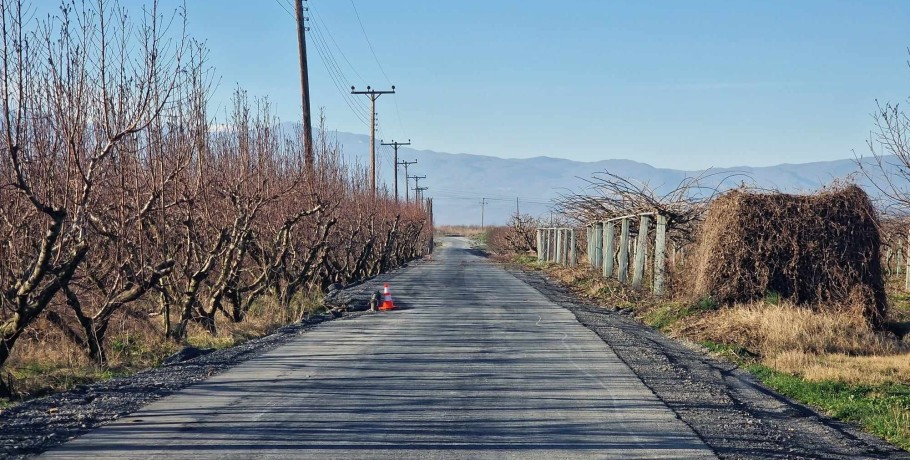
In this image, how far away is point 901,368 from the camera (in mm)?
12461

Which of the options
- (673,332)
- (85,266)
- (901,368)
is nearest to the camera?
(901,368)

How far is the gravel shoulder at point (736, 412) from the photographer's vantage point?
297 inches

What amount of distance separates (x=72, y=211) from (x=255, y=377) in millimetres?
3553

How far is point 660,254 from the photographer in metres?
22.5

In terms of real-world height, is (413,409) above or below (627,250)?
below

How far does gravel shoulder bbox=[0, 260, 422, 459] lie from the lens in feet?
23.6

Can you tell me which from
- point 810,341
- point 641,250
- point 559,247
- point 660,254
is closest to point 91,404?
point 810,341

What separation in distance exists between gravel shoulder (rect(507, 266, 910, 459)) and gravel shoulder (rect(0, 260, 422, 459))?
5.20 meters

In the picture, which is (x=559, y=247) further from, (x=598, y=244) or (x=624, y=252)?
(x=624, y=252)

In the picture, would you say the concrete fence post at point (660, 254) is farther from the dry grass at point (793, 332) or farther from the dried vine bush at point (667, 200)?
the dry grass at point (793, 332)

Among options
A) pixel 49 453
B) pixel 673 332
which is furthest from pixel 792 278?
pixel 49 453

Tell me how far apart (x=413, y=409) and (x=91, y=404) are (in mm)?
3106

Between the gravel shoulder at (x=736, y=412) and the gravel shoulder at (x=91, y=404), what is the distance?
520 cm

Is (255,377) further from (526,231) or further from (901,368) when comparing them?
(526,231)
